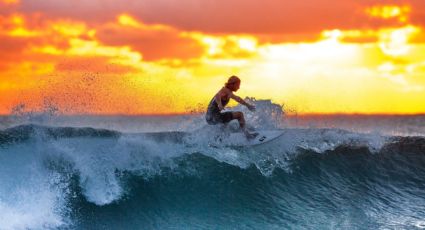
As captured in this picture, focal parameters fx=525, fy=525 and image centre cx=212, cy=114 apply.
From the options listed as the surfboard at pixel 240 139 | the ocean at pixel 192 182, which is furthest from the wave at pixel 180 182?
the surfboard at pixel 240 139

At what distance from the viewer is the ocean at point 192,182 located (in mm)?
8539

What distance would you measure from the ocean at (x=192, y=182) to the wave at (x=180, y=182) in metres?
0.02

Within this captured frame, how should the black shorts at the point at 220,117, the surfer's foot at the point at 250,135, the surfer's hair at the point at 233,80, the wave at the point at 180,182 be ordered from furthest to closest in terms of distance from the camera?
the surfer's foot at the point at 250,135 → the black shorts at the point at 220,117 → the surfer's hair at the point at 233,80 → the wave at the point at 180,182

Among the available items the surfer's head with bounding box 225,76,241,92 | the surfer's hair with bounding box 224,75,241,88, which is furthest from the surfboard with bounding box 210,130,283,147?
the surfer's hair with bounding box 224,75,241,88

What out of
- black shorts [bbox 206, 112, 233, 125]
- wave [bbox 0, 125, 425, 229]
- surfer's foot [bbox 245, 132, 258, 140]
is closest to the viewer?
wave [bbox 0, 125, 425, 229]

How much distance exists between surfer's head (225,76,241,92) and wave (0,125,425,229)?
1.31 meters

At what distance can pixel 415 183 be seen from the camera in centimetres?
1250

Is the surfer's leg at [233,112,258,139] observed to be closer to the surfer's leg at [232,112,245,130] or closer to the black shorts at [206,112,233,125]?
the surfer's leg at [232,112,245,130]

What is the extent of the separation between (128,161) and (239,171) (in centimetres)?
234

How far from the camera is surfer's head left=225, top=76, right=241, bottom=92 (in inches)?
404

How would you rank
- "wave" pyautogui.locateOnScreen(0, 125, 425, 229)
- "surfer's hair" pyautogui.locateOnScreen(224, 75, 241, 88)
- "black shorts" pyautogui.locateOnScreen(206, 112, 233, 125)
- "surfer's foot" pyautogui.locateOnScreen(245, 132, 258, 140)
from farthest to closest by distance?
"surfer's foot" pyautogui.locateOnScreen(245, 132, 258, 140)
"black shorts" pyautogui.locateOnScreen(206, 112, 233, 125)
"surfer's hair" pyautogui.locateOnScreen(224, 75, 241, 88)
"wave" pyautogui.locateOnScreen(0, 125, 425, 229)

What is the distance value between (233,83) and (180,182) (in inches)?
86.0

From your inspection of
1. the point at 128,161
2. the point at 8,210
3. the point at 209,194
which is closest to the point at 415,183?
the point at 209,194

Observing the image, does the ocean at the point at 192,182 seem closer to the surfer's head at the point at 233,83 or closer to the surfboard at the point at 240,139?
the surfboard at the point at 240,139
